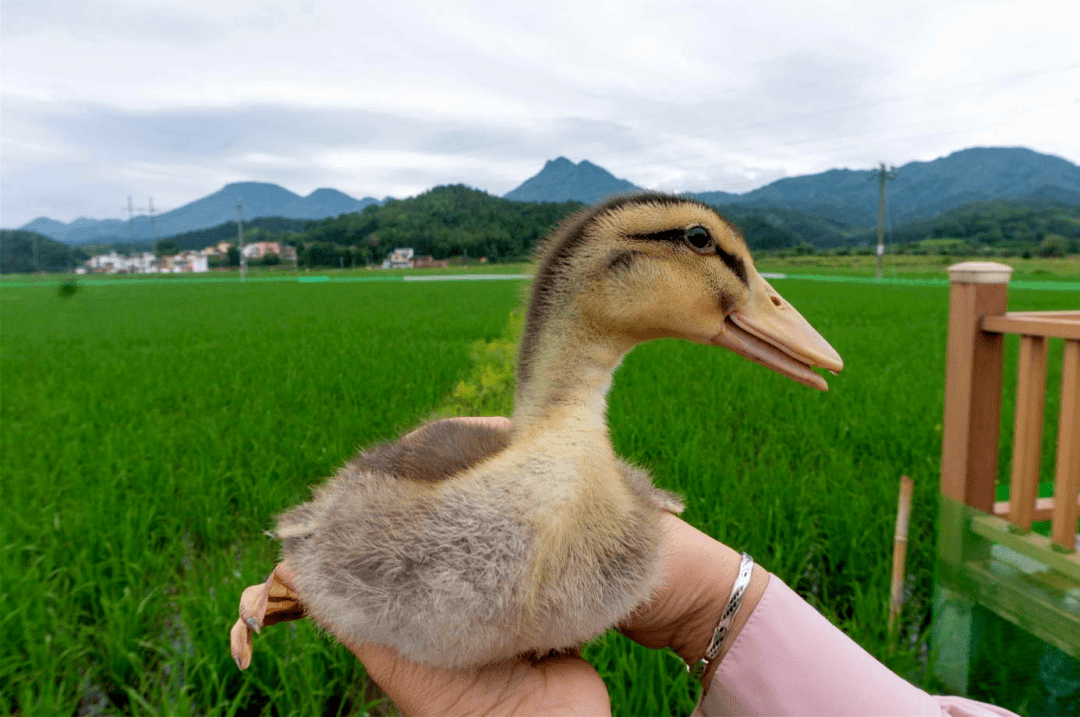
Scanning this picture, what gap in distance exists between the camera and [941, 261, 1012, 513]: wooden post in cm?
258

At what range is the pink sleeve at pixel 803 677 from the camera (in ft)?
4.23

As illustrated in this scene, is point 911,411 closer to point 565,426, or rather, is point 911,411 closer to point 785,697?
point 785,697

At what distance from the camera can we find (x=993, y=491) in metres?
2.69

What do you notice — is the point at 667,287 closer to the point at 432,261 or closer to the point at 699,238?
the point at 699,238

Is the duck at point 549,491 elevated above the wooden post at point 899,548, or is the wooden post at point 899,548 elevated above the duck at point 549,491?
the duck at point 549,491

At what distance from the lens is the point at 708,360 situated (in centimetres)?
720

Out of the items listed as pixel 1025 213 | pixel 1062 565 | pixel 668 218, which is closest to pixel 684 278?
pixel 668 218

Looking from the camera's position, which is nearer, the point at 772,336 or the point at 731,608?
the point at 772,336

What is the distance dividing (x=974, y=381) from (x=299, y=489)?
372cm

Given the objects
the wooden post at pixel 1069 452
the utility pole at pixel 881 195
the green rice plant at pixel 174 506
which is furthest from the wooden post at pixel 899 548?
the utility pole at pixel 881 195

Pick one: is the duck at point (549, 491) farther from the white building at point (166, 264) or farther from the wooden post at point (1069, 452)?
→ the white building at point (166, 264)

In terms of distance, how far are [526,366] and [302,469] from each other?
3522mm

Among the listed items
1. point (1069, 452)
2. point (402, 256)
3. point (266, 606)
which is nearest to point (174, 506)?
point (402, 256)

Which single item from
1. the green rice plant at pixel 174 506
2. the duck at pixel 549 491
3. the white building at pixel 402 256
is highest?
the white building at pixel 402 256
